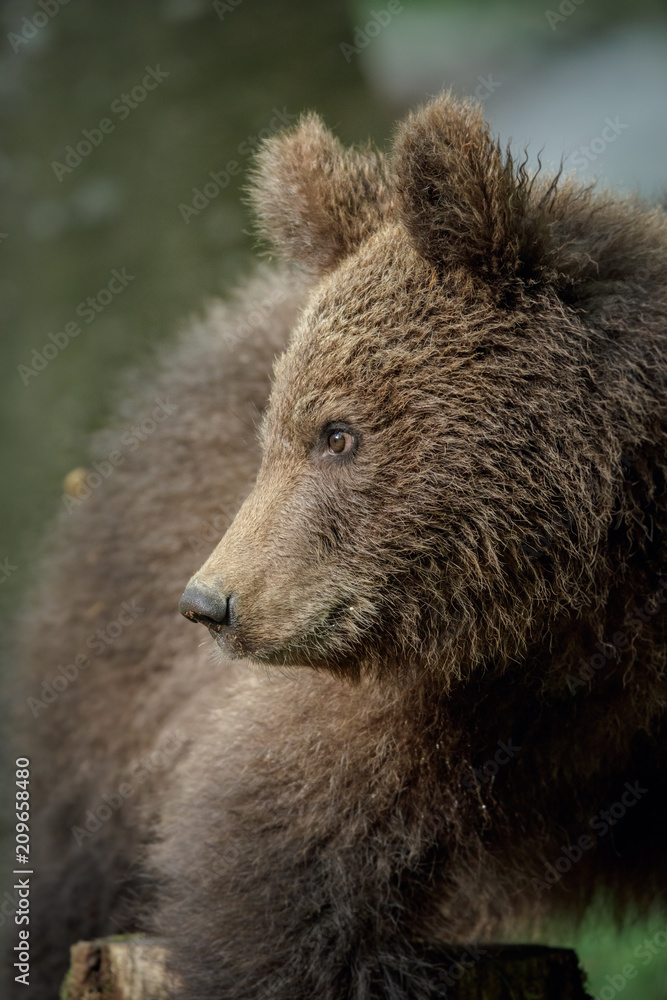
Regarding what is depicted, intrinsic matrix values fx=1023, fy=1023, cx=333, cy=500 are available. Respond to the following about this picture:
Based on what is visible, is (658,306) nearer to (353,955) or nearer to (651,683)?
(651,683)

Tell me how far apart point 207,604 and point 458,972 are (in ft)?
5.14

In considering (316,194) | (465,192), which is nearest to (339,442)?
(465,192)

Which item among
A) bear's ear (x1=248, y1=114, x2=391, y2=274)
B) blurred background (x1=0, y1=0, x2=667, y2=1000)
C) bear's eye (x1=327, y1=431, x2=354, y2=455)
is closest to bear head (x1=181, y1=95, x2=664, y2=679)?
bear's eye (x1=327, y1=431, x2=354, y2=455)

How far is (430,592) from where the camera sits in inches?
108

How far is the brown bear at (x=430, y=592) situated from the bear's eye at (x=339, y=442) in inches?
0.6

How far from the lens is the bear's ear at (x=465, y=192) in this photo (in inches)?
102

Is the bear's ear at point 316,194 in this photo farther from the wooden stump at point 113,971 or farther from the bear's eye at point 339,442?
the wooden stump at point 113,971

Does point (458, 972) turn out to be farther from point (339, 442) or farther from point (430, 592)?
point (339, 442)

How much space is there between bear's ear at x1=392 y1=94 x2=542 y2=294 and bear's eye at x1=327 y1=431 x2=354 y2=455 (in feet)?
1.83

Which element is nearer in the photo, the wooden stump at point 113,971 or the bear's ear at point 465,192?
the bear's ear at point 465,192

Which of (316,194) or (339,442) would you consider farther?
(316,194)

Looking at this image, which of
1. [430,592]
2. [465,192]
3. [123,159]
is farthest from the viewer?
[123,159]

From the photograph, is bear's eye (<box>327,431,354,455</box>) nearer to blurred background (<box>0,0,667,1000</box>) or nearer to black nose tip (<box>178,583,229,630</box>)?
black nose tip (<box>178,583,229,630</box>)

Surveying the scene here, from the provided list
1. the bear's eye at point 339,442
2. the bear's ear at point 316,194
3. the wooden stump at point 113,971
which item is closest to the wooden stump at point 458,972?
the wooden stump at point 113,971
